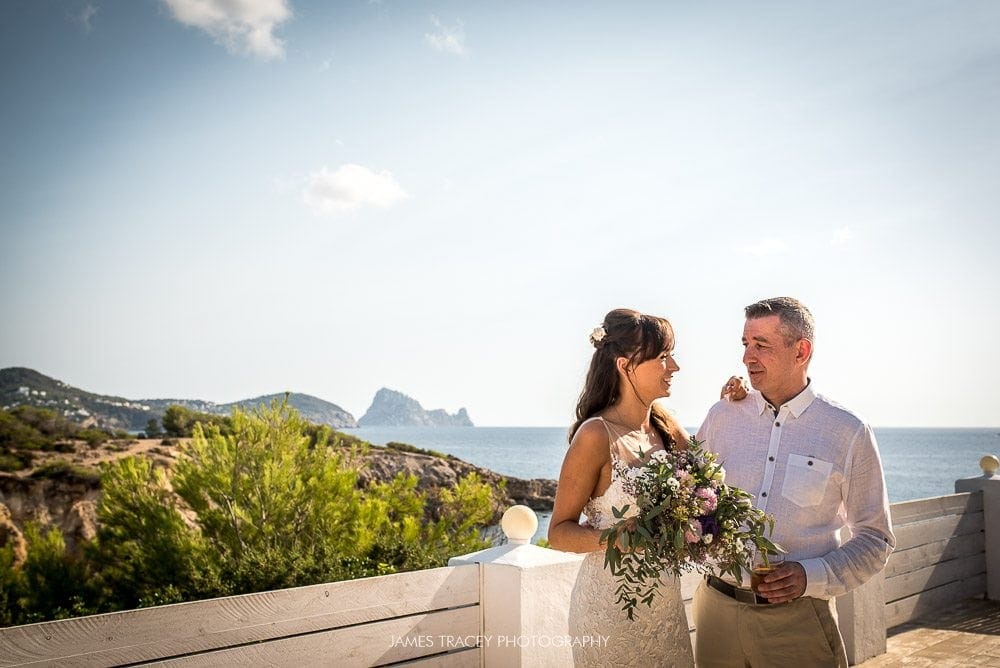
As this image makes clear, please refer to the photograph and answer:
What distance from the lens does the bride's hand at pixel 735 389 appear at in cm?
239

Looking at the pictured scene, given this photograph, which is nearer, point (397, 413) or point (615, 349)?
point (615, 349)

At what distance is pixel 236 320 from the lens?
27703mm

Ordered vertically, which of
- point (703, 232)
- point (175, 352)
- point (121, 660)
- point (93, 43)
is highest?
point (93, 43)

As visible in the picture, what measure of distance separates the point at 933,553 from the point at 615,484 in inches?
158

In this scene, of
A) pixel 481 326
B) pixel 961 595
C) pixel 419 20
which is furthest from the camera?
pixel 481 326

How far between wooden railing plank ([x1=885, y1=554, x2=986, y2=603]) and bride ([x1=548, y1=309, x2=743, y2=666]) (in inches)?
126

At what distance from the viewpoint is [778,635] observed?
202 cm

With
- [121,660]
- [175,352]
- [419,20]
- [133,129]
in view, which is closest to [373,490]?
[121,660]

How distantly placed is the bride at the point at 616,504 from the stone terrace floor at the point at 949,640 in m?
2.58

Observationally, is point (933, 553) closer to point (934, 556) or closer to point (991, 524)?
point (934, 556)

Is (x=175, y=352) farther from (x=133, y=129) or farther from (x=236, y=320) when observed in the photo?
(x=133, y=129)

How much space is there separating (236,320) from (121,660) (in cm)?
2715

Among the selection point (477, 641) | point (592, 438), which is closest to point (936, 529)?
point (477, 641)

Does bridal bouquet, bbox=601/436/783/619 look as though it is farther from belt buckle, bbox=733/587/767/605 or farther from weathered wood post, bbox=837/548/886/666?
weathered wood post, bbox=837/548/886/666
